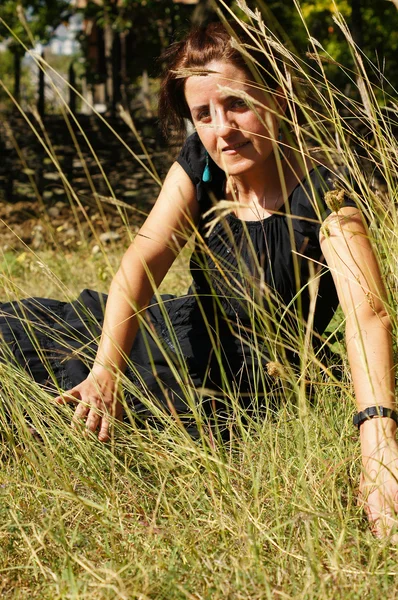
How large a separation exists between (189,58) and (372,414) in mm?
1078

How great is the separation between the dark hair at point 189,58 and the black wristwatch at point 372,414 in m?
0.85

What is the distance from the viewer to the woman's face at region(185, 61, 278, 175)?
1.79 meters

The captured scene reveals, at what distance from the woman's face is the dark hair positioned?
0.03 m

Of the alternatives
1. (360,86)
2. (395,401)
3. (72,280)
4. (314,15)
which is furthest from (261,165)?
(314,15)

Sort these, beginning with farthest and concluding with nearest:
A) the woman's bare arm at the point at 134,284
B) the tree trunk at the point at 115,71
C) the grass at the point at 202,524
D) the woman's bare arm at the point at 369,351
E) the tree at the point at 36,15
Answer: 1. the tree trunk at the point at 115,71
2. the tree at the point at 36,15
3. the woman's bare arm at the point at 134,284
4. the woman's bare arm at the point at 369,351
5. the grass at the point at 202,524

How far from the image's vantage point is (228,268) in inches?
80.5

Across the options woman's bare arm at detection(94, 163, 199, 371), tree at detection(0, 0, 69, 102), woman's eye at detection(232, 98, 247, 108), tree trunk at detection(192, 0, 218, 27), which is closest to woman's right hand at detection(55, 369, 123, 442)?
woman's bare arm at detection(94, 163, 199, 371)

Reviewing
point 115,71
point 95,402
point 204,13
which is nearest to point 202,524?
point 95,402

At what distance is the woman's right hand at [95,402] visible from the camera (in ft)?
5.16

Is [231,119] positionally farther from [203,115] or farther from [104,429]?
[104,429]

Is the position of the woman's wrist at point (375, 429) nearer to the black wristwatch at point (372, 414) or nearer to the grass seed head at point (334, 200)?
the black wristwatch at point (372, 414)

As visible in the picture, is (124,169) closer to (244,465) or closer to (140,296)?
(140,296)

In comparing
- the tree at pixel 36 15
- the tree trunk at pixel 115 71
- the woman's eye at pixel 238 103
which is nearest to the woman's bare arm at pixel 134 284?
the woman's eye at pixel 238 103

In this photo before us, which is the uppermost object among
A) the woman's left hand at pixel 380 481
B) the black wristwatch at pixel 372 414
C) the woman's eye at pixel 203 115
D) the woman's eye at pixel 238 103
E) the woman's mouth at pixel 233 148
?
the woman's eye at pixel 238 103
